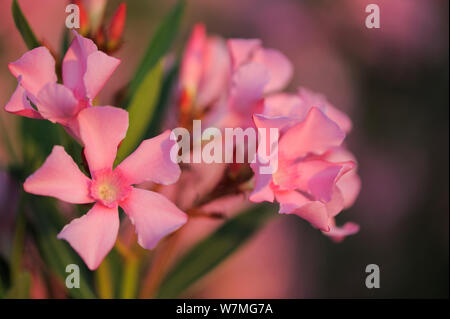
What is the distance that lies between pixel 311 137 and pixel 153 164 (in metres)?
0.16

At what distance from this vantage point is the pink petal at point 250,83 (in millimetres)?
543

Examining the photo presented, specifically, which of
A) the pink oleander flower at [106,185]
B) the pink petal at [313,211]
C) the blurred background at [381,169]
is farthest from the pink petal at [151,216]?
the blurred background at [381,169]

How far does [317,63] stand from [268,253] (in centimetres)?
73

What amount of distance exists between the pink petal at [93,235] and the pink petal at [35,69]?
129 millimetres

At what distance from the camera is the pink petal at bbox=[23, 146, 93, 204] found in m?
0.43

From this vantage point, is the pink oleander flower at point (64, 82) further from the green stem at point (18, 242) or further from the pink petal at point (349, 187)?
the pink petal at point (349, 187)

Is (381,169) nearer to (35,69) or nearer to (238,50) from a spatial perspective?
(238,50)

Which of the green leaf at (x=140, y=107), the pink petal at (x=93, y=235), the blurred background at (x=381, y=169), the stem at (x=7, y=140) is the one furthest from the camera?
the blurred background at (x=381, y=169)

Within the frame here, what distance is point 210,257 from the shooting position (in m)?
0.69

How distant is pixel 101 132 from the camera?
17.5 inches

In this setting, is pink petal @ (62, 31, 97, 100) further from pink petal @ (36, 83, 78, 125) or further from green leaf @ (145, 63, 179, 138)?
green leaf @ (145, 63, 179, 138)

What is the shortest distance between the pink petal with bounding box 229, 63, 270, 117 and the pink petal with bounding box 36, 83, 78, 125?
19 cm
